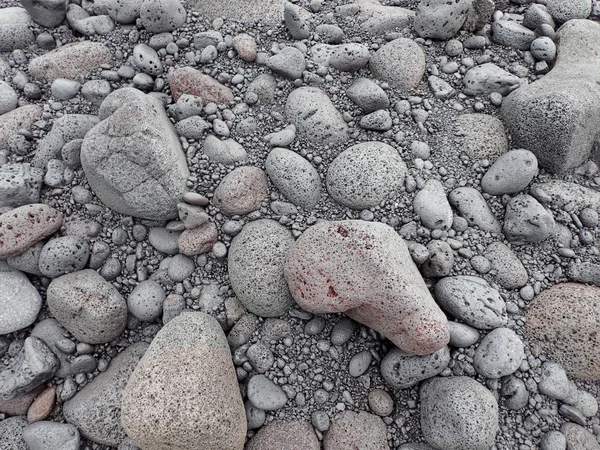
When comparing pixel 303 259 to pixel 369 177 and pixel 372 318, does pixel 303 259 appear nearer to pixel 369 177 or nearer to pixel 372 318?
pixel 372 318

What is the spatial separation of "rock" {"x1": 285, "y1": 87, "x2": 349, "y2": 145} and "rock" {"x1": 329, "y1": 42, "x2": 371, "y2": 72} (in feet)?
1.03

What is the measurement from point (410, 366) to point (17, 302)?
2.10m

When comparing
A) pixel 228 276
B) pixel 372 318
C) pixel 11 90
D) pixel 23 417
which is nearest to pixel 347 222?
pixel 372 318

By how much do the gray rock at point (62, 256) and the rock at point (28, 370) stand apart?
384 millimetres

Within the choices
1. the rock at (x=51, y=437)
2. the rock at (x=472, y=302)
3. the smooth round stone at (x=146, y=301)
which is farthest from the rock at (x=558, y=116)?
the rock at (x=51, y=437)

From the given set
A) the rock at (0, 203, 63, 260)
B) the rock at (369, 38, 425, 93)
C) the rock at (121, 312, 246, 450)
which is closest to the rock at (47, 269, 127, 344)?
the rock at (0, 203, 63, 260)

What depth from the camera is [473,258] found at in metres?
2.28

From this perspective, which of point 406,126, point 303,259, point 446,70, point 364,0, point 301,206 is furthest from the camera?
point 364,0

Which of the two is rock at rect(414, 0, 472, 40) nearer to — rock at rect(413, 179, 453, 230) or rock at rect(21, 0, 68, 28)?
rock at rect(413, 179, 453, 230)

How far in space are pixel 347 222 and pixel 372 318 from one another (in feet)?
1.58

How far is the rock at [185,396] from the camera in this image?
6.03 ft

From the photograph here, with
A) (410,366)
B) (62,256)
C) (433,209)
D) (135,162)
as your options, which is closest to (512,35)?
(433,209)

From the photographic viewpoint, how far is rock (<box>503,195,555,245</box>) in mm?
2293

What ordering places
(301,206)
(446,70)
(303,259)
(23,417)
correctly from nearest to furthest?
(303,259) < (23,417) < (301,206) < (446,70)
